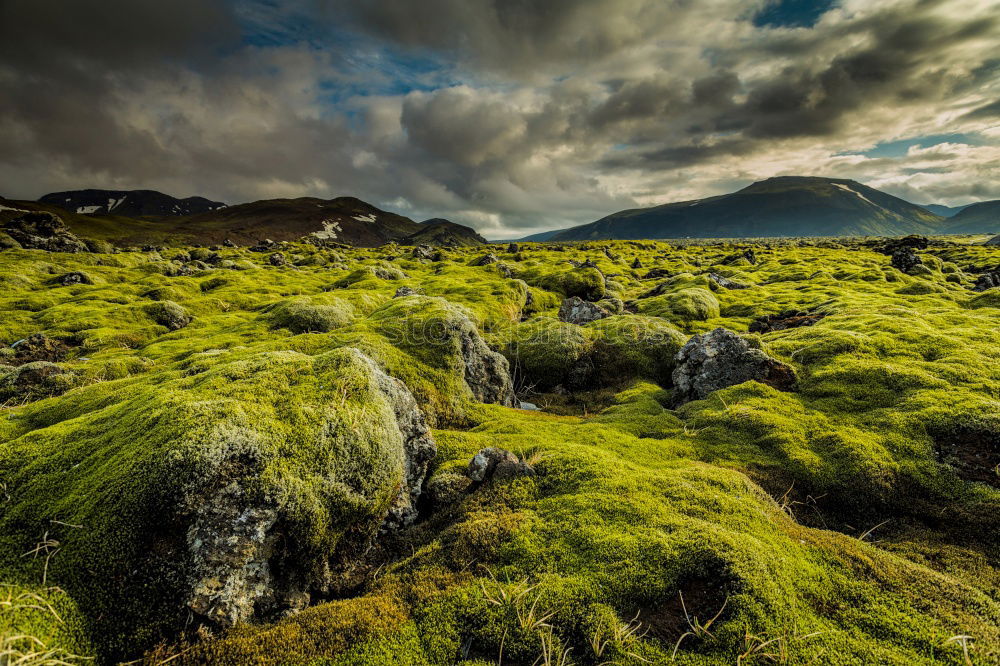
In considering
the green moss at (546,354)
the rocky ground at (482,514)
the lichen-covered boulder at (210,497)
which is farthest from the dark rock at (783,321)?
the lichen-covered boulder at (210,497)

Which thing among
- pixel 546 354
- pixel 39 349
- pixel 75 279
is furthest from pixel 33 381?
pixel 75 279

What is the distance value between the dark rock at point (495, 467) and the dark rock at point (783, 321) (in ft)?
85.4

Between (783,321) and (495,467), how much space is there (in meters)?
29.5

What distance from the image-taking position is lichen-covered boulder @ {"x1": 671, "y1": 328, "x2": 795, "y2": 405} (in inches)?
564

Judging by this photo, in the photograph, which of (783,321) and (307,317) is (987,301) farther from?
(307,317)

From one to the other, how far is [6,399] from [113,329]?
469 inches

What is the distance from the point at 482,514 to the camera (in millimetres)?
7645

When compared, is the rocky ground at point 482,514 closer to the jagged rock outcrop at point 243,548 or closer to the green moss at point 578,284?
the jagged rock outcrop at point 243,548

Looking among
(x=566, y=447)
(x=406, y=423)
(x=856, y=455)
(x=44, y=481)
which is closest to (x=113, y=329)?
(x=44, y=481)

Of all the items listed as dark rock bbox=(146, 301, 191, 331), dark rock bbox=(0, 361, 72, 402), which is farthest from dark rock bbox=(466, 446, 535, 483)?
dark rock bbox=(146, 301, 191, 331)

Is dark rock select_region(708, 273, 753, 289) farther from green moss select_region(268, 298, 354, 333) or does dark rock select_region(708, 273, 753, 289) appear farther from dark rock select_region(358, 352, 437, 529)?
dark rock select_region(358, 352, 437, 529)

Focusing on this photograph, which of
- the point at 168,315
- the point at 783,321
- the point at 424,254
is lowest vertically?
the point at 783,321

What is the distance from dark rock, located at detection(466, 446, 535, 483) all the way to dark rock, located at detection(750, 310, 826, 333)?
26020 millimetres

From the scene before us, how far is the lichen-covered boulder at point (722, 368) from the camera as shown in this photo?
47.0 ft
